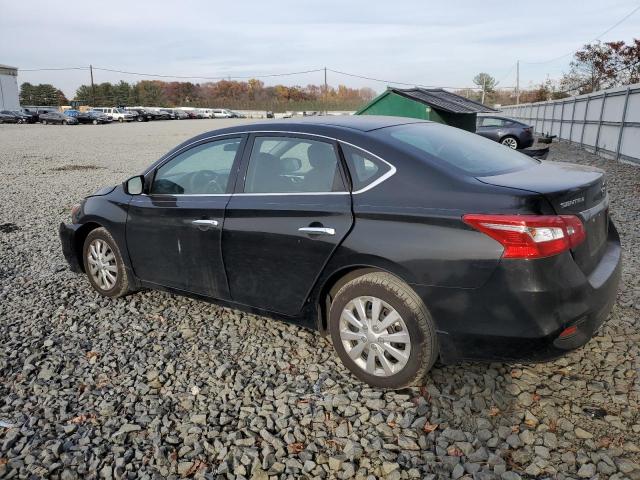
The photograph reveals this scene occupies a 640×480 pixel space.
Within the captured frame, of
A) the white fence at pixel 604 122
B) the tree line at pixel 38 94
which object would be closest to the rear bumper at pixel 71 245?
the white fence at pixel 604 122

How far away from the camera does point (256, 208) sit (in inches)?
132

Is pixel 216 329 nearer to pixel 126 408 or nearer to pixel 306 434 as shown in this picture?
pixel 126 408

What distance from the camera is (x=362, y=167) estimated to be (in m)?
3.01

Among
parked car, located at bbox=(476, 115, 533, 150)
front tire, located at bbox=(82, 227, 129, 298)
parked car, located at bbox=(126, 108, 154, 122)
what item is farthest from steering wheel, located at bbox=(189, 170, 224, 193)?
parked car, located at bbox=(126, 108, 154, 122)

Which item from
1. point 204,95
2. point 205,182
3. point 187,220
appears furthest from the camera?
point 204,95

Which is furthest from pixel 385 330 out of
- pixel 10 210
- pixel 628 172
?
pixel 628 172

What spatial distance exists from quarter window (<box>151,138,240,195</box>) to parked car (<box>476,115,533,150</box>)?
51.7 feet

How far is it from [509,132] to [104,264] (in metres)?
16.8

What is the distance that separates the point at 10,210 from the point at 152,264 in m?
6.21

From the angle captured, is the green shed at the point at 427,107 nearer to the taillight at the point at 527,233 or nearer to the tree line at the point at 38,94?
the taillight at the point at 527,233

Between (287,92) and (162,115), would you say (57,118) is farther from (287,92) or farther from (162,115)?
(287,92)

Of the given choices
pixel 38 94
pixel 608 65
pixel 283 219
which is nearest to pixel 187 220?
pixel 283 219

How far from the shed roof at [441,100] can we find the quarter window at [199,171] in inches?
287

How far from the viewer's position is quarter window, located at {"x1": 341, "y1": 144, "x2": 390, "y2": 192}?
2943mm
